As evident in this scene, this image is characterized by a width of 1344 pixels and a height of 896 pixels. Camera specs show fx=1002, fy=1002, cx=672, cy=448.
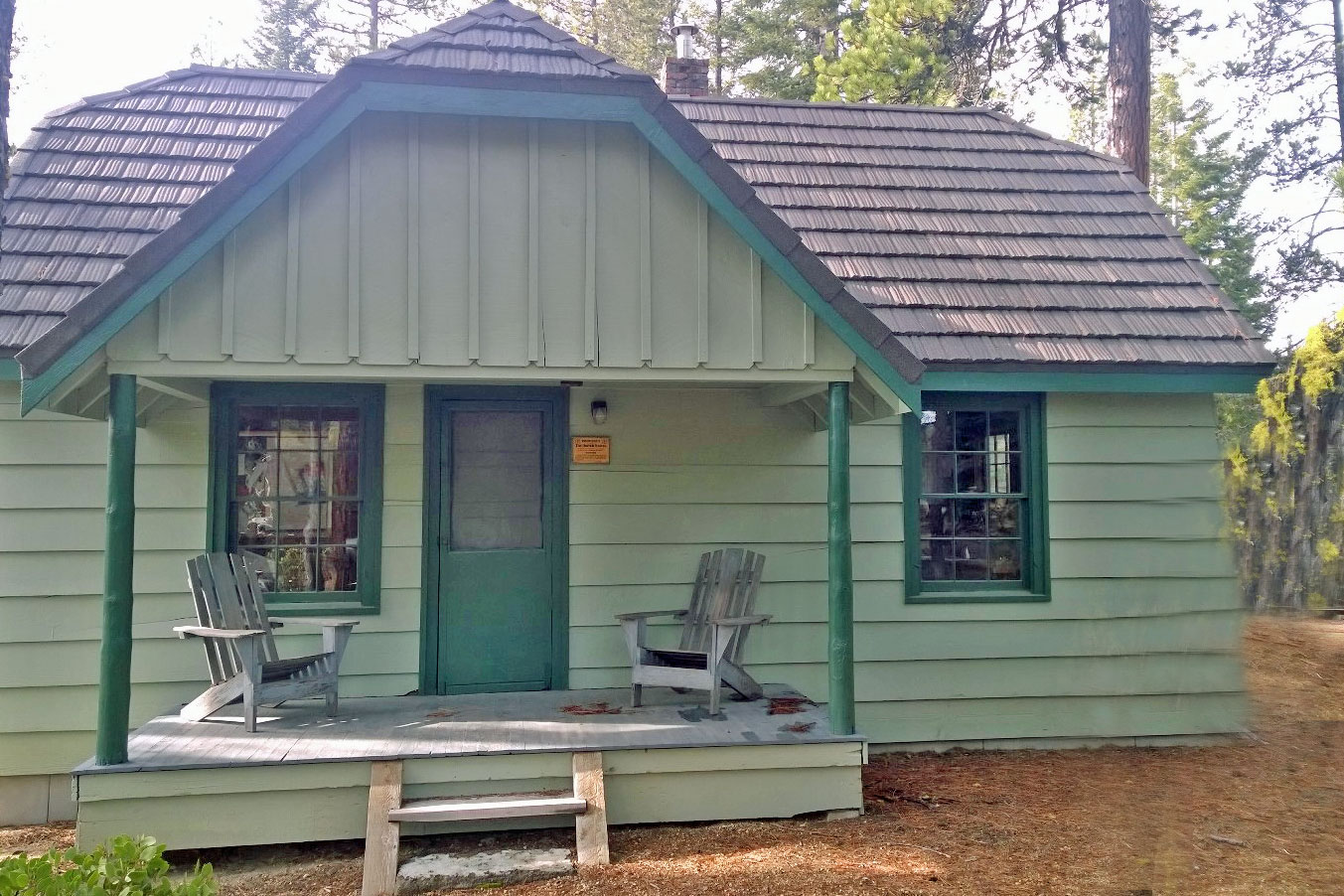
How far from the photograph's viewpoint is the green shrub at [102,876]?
2.16 metres

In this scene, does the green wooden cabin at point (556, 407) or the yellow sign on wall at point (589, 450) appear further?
the yellow sign on wall at point (589, 450)

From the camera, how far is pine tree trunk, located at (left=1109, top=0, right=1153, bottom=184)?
10578 mm

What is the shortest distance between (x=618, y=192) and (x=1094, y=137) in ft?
96.4

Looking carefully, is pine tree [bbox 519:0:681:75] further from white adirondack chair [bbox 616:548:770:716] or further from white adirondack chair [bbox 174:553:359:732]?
white adirondack chair [bbox 174:553:359:732]

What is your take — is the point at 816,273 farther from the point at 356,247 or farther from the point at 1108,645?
the point at 1108,645

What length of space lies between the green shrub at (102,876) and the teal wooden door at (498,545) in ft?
12.4

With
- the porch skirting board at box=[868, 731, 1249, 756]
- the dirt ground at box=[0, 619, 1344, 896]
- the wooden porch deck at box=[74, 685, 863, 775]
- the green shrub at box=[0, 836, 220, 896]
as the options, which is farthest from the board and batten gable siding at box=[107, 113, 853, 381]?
the porch skirting board at box=[868, 731, 1249, 756]

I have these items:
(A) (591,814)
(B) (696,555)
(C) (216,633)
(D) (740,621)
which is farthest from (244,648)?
(B) (696,555)

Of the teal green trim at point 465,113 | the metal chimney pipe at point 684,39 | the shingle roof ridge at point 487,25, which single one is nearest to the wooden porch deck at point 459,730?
the teal green trim at point 465,113

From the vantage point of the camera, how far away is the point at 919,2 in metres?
13.8

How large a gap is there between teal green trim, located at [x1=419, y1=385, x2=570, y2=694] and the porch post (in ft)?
6.15

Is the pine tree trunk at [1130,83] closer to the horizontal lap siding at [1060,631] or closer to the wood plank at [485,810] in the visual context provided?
the horizontal lap siding at [1060,631]

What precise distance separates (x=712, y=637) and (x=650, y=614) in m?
0.53

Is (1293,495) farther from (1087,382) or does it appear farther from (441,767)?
(1087,382)
